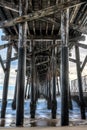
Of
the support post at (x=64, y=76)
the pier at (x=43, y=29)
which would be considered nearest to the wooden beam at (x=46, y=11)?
the pier at (x=43, y=29)

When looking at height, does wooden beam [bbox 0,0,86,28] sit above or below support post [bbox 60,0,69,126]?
above

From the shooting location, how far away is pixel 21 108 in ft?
19.4

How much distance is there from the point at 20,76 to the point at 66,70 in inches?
46.6

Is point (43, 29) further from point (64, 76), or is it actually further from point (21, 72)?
point (64, 76)

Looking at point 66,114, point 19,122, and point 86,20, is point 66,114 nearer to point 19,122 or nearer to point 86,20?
point 19,122

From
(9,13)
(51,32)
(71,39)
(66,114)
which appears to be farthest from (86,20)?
(66,114)

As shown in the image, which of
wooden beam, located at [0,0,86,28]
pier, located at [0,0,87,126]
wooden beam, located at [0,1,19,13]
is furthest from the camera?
wooden beam, located at [0,1,19,13]

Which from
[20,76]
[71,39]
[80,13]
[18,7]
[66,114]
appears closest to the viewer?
[66,114]

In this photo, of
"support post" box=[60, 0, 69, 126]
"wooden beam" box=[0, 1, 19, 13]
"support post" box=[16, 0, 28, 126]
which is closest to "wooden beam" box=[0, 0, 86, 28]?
"support post" box=[16, 0, 28, 126]

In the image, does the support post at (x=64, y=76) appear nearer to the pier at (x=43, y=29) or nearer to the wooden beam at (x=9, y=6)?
the pier at (x=43, y=29)

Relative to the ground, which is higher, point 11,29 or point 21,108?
point 11,29

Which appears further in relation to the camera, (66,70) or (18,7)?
(18,7)

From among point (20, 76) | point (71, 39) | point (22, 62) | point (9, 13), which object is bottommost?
point (20, 76)

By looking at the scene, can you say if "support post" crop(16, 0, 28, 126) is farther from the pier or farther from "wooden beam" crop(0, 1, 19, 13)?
"wooden beam" crop(0, 1, 19, 13)
